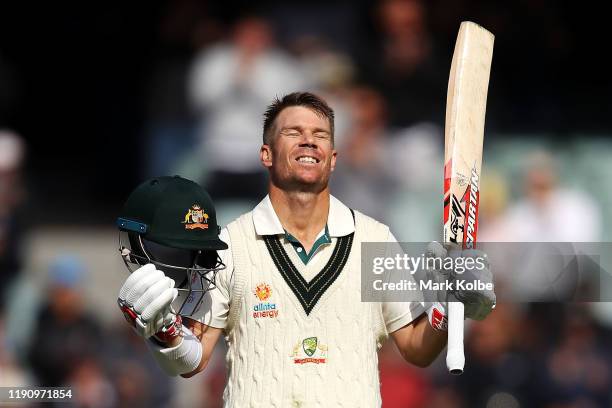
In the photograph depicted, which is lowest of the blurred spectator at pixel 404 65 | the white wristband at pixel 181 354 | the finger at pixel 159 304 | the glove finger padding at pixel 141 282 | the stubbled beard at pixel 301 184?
the white wristband at pixel 181 354

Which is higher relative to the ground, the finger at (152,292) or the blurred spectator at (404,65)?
the blurred spectator at (404,65)

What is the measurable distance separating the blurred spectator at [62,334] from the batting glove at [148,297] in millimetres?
3534

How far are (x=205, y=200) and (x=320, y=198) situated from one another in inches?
17.2

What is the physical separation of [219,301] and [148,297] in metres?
0.44

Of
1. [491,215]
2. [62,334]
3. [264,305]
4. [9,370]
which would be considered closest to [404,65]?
[491,215]

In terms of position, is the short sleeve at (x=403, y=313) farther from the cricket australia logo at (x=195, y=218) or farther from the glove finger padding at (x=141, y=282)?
the glove finger padding at (x=141, y=282)

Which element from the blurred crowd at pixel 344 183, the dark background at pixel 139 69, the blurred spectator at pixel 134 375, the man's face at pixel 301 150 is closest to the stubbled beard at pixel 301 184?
the man's face at pixel 301 150

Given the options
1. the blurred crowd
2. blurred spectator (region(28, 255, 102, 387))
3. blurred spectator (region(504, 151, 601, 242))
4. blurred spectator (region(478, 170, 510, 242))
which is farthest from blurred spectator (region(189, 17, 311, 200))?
blurred spectator (region(504, 151, 601, 242))

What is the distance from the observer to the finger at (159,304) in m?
3.66

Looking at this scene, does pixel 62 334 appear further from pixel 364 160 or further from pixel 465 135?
pixel 465 135

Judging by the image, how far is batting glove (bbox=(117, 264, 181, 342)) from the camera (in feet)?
12.0

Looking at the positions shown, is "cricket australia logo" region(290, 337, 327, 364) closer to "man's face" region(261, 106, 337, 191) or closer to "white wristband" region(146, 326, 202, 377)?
"white wristband" region(146, 326, 202, 377)

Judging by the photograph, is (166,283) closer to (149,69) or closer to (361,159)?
(361,159)

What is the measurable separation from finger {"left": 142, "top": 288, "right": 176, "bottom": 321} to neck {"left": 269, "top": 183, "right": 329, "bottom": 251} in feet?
2.07
